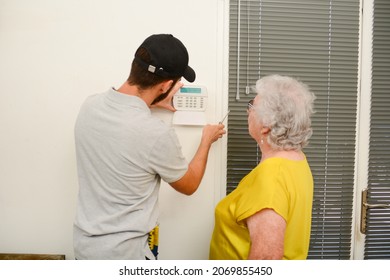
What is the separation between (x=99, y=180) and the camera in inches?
53.5

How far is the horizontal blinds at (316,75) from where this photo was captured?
1844 millimetres

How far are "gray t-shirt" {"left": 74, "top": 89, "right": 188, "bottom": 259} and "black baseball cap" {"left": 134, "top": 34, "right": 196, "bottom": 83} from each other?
0.14 meters

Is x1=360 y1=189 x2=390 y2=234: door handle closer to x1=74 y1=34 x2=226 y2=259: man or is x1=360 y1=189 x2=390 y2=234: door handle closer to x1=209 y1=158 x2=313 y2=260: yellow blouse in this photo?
x1=209 y1=158 x2=313 y2=260: yellow blouse

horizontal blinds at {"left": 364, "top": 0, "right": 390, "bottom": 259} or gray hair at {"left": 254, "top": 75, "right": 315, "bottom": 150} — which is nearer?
gray hair at {"left": 254, "top": 75, "right": 315, "bottom": 150}

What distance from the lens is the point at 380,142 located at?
1.95 meters

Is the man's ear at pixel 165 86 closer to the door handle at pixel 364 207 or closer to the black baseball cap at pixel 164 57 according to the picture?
the black baseball cap at pixel 164 57

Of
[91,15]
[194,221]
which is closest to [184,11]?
[91,15]

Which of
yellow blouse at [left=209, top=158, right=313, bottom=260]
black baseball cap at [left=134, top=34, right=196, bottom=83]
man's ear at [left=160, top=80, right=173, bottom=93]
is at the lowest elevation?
yellow blouse at [left=209, top=158, right=313, bottom=260]

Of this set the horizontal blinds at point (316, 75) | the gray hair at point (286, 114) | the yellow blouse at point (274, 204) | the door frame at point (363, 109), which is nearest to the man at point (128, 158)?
the yellow blouse at point (274, 204)

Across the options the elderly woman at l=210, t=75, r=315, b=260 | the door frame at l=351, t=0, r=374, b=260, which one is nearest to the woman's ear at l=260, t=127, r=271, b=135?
the elderly woman at l=210, t=75, r=315, b=260

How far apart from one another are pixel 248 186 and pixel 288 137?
26 centimetres

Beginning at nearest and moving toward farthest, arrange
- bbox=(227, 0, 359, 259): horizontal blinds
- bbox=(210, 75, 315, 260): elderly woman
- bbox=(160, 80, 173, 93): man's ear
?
bbox=(210, 75, 315, 260): elderly woman < bbox=(160, 80, 173, 93): man's ear < bbox=(227, 0, 359, 259): horizontal blinds

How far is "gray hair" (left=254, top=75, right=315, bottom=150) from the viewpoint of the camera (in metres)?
1.36

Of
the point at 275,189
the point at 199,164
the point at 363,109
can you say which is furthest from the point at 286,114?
the point at 363,109
